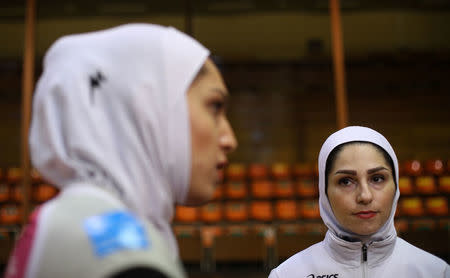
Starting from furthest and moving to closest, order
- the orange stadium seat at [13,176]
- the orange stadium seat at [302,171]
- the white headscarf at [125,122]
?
the orange stadium seat at [13,176] < the orange stadium seat at [302,171] < the white headscarf at [125,122]

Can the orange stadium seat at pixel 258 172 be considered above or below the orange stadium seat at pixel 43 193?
above

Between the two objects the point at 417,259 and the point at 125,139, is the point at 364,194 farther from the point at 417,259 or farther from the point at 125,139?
the point at 125,139

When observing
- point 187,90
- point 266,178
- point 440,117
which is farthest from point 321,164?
point 440,117

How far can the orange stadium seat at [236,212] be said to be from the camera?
5734mm

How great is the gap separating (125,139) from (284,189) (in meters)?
5.35

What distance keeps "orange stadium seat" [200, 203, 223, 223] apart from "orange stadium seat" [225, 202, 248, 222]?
3.2 inches

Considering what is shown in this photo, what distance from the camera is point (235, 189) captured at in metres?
6.02

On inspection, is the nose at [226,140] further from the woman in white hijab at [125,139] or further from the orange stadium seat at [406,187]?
the orange stadium seat at [406,187]

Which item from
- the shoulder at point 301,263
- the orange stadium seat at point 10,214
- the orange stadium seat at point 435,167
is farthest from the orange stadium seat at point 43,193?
the shoulder at point 301,263

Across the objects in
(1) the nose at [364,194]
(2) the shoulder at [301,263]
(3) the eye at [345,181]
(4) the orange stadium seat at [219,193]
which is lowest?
(4) the orange stadium seat at [219,193]

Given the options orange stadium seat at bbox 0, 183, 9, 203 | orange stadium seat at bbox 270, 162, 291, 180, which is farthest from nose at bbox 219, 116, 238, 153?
orange stadium seat at bbox 0, 183, 9, 203

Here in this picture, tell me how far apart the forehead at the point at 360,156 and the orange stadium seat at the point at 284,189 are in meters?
4.53

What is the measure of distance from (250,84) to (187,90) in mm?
6373

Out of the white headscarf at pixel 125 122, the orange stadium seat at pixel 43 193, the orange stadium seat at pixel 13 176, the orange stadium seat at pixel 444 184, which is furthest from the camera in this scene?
the orange stadium seat at pixel 13 176
